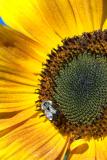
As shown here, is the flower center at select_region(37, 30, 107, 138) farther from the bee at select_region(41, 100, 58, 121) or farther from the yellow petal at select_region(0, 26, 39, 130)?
the yellow petal at select_region(0, 26, 39, 130)

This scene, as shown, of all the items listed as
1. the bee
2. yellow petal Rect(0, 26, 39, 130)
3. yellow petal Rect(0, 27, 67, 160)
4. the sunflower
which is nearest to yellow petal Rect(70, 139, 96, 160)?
the sunflower

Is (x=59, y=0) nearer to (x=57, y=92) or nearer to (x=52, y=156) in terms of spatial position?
(x=57, y=92)

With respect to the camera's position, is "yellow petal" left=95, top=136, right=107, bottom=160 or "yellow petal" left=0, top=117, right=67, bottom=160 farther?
"yellow petal" left=0, top=117, right=67, bottom=160

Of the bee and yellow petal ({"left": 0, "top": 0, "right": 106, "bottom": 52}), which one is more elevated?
yellow petal ({"left": 0, "top": 0, "right": 106, "bottom": 52})

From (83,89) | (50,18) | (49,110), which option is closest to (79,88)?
(83,89)

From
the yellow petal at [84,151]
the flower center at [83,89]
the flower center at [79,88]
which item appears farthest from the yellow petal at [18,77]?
the yellow petal at [84,151]

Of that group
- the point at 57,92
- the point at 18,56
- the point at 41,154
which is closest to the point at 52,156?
the point at 41,154

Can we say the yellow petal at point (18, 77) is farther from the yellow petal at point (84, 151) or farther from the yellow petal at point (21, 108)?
the yellow petal at point (84, 151)
